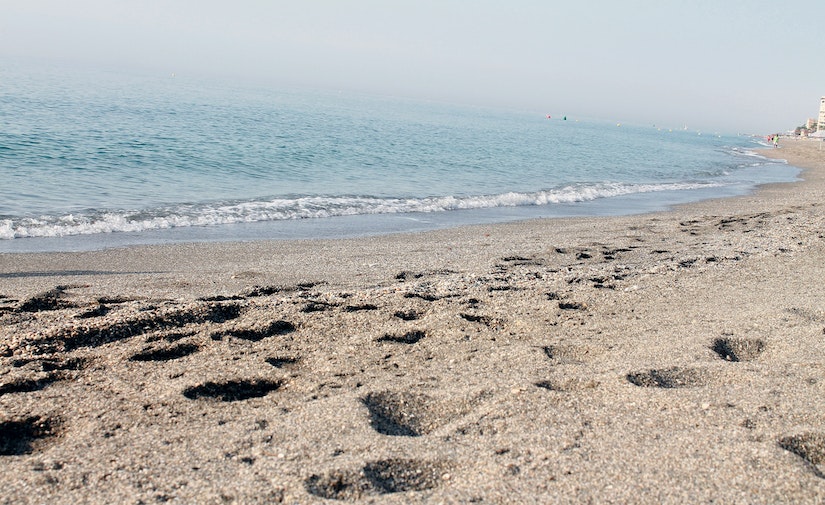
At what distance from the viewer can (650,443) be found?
9.97ft

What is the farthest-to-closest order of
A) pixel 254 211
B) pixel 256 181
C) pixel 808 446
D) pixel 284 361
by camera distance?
A: pixel 256 181
pixel 254 211
pixel 284 361
pixel 808 446

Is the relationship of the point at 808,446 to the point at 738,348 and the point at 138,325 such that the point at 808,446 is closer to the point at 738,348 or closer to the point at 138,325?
the point at 738,348

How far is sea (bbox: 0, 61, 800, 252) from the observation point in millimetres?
11308

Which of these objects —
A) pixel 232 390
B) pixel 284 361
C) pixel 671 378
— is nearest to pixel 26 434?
pixel 232 390

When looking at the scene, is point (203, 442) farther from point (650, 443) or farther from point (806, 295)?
point (806, 295)

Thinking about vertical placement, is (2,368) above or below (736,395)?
below

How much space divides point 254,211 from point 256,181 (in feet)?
16.5

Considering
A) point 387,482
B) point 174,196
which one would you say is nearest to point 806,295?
Result: point 387,482

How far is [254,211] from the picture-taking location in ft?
42.2

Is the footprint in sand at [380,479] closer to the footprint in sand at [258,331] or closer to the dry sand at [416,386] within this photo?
the dry sand at [416,386]

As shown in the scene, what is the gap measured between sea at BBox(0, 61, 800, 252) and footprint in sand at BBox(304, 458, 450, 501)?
7.76m

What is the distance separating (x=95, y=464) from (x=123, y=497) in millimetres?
349

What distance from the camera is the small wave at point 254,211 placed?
33.2ft

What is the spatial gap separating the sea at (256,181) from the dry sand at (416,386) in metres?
4.37
